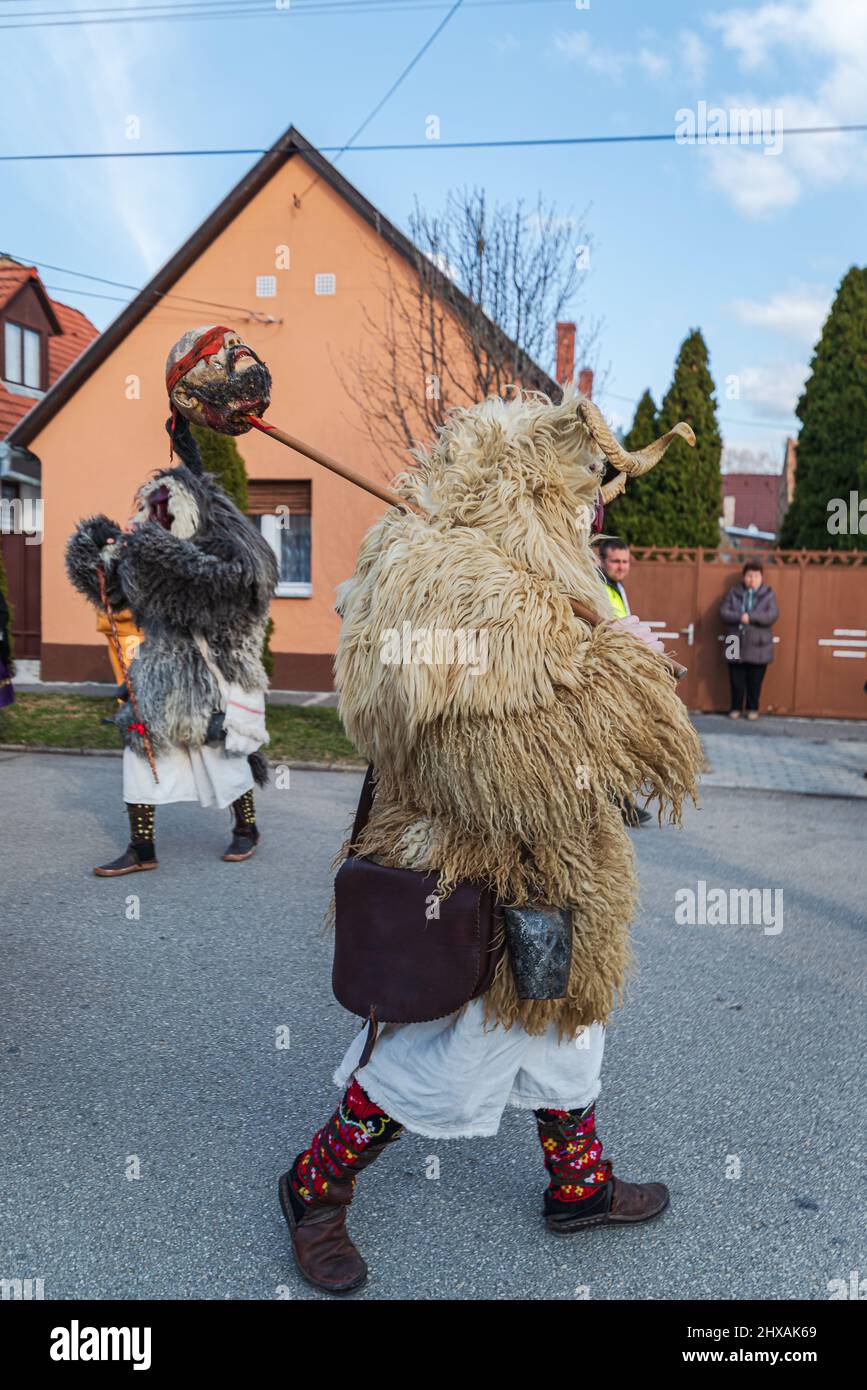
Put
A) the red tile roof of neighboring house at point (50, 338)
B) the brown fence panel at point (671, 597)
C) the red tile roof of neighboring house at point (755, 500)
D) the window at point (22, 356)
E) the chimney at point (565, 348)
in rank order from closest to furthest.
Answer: the chimney at point (565, 348) → the brown fence panel at point (671, 597) → the red tile roof of neighboring house at point (50, 338) → the window at point (22, 356) → the red tile roof of neighboring house at point (755, 500)

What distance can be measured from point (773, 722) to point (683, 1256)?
10.4 m

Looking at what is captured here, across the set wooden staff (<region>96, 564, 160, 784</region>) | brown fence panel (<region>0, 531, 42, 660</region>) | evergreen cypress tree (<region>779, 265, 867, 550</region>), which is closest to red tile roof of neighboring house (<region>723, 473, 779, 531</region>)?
evergreen cypress tree (<region>779, 265, 867, 550</region>)

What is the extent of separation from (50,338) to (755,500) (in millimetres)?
46505

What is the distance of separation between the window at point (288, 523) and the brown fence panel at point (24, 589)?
17.1 feet

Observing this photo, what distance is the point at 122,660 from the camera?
5934mm

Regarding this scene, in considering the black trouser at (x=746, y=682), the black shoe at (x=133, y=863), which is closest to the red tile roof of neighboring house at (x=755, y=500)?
the black trouser at (x=746, y=682)

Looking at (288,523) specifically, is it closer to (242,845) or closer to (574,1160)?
(242,845)

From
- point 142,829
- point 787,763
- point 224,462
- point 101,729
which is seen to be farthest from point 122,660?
point 787,763

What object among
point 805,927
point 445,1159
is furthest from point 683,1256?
point 805,927

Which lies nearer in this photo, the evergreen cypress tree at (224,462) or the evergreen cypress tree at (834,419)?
the evergreen cypress tree at (224,462)

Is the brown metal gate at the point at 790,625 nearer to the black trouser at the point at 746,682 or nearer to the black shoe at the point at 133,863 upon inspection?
the black trouser at the point at 746,682

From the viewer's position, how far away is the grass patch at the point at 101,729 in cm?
934

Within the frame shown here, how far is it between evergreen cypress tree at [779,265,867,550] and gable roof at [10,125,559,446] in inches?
254
